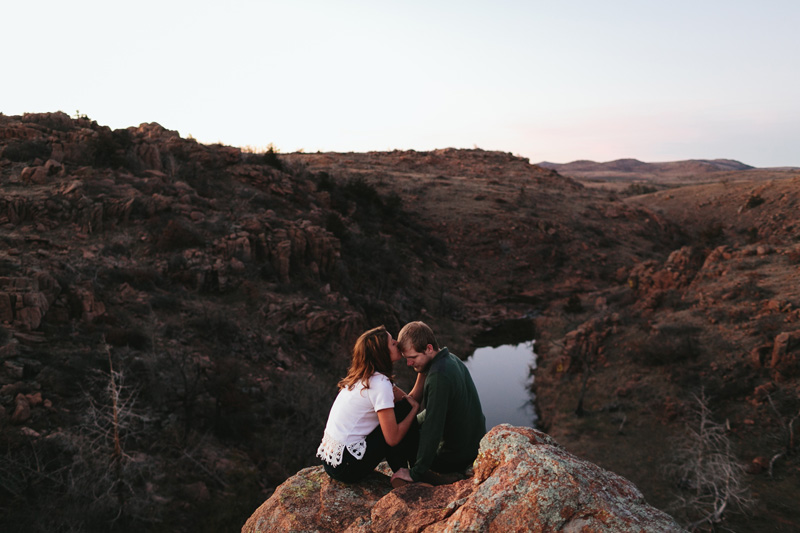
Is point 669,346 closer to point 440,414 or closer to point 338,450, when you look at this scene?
point 440,414

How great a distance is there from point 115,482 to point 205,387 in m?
3.94

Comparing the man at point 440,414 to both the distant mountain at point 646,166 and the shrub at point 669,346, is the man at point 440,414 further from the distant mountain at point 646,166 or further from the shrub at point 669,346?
the distant mountain at point 646,166

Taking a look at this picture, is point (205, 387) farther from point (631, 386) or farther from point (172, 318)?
point (631, 386)

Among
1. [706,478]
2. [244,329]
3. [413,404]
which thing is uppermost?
[413,404]

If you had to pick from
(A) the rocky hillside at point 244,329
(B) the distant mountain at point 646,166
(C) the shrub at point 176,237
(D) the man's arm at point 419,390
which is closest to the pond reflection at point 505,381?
(A) the rocky hillside at point 244,329

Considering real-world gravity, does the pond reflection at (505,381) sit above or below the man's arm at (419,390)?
below

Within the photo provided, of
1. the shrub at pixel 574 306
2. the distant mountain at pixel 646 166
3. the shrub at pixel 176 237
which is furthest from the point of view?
the distant mountain at pixel 646 166

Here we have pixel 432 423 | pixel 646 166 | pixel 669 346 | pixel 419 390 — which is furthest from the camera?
pixel 646 166

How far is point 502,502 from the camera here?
269 centimetres

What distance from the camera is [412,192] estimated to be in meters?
40.4

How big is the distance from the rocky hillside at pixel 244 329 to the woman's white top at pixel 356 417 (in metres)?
5.84

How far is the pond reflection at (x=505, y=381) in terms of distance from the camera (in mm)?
18031

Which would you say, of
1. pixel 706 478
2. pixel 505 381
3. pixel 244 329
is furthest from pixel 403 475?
pixel 505 381

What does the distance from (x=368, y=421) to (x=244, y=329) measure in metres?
12.3
